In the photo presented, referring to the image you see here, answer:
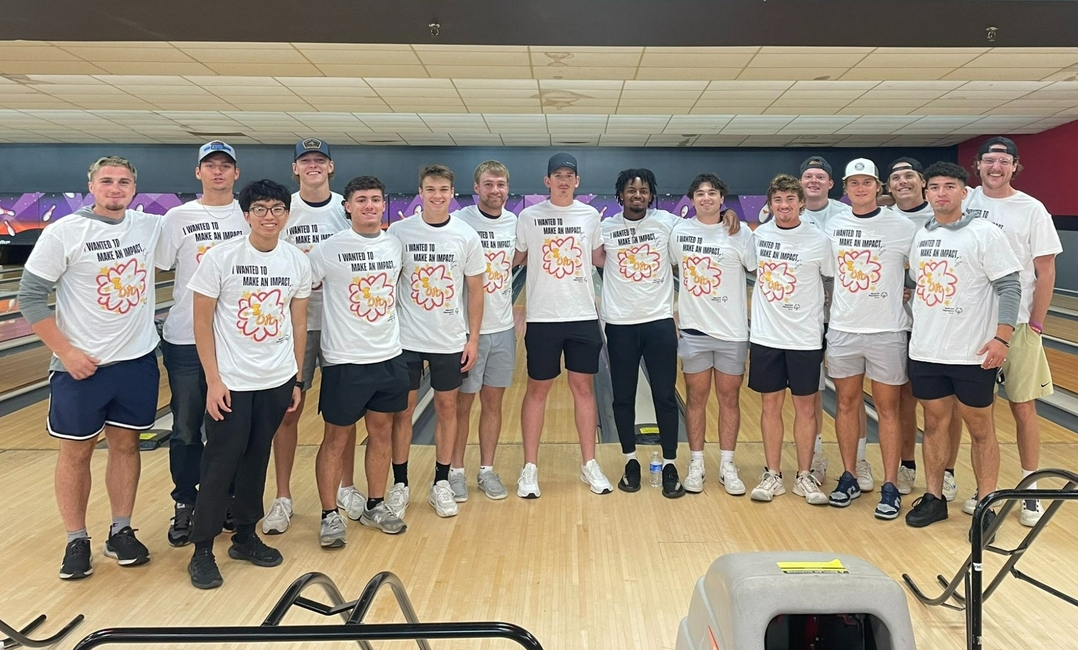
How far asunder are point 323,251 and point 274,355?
1.56 ft

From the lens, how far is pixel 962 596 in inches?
93.6

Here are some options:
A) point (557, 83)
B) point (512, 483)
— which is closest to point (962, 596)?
point (512, 483)

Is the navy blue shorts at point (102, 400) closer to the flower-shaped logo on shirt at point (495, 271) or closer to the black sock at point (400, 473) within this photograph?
the black sock at point (400, 473)

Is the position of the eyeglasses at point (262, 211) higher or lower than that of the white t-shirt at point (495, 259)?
higher

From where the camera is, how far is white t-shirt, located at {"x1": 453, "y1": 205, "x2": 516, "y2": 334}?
331cm

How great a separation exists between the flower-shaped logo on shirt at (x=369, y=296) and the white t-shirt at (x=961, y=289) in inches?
79.2

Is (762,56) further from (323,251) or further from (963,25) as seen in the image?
(323,251)

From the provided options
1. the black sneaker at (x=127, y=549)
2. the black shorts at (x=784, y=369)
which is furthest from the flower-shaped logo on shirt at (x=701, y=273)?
the black sneaker at (x=127, y=549)

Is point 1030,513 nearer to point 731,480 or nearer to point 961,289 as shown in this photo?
point 961,289

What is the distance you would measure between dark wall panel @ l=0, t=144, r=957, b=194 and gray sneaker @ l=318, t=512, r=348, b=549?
9668 mm

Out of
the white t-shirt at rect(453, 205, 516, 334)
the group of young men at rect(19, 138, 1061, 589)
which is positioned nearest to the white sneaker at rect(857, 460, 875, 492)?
the group of young men at rect(19, 138, 1061, 589)

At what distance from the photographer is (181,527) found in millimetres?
2898

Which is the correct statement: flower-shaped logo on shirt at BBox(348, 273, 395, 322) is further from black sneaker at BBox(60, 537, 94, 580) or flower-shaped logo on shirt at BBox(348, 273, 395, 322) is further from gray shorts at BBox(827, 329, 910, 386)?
gray shorts at BBox(827, 329, 910, 386)

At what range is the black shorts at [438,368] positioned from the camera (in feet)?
10.3
